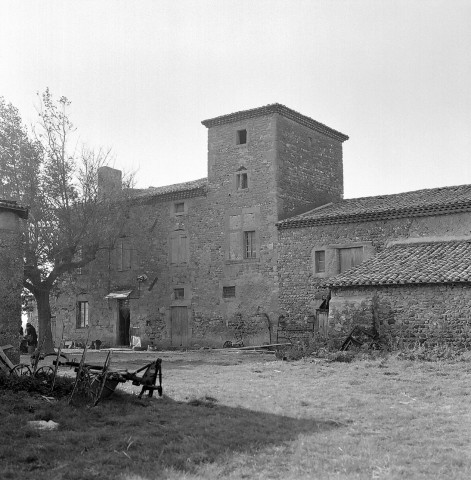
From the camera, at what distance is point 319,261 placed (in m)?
25.3

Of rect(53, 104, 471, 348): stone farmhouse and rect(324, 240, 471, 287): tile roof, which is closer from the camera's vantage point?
rect(324, 240, 471, 287): tile roof

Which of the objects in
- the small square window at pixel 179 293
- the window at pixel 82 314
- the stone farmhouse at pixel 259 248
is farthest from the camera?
the window at pixel 82 314

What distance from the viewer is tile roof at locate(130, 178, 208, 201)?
2861 centimetres

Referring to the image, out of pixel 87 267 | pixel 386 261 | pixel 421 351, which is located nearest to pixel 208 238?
pixel 87 267

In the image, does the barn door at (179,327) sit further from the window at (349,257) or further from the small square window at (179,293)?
the window at (349,257)

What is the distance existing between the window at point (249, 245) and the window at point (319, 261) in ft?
9.49

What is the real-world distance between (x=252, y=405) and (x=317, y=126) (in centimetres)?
2034

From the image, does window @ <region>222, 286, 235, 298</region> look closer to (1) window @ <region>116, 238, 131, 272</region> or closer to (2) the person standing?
(1) window @ <region>116, 238, 131, 272</region>

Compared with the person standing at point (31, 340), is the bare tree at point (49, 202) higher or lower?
higher

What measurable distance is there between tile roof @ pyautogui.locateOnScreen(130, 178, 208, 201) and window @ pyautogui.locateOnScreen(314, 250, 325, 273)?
6.19m

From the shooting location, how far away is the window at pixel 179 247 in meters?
29.0

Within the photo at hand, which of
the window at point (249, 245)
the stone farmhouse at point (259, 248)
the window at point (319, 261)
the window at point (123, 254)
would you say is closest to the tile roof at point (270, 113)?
the stone farmhouse at point (259, 248)

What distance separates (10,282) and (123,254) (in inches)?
599

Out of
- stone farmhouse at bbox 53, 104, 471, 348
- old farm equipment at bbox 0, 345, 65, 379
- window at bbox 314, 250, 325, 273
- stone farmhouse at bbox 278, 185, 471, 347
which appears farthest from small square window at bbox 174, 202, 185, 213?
old farm equipment at bbox 0, 345, 65, 379
